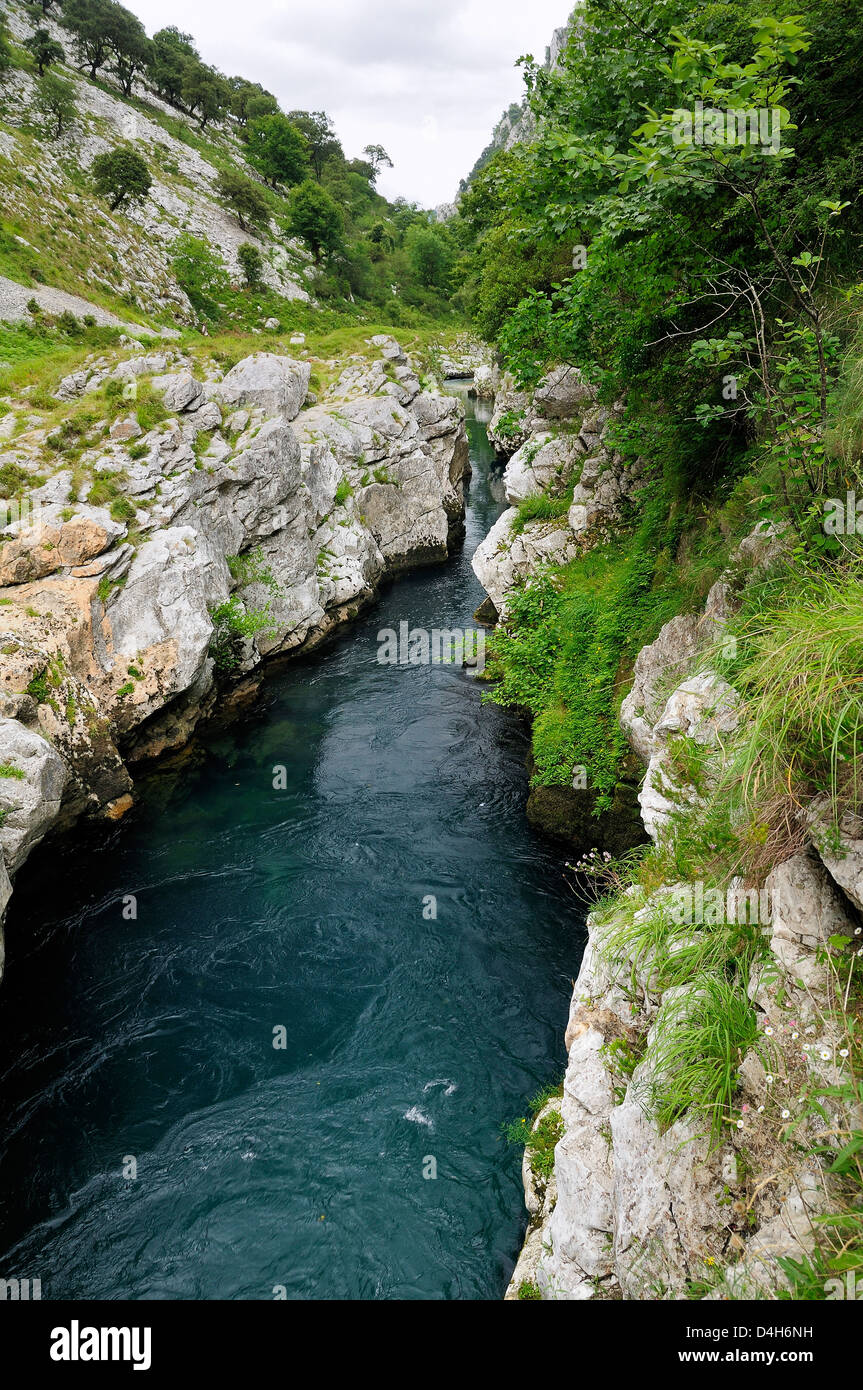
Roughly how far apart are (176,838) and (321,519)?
574 inches

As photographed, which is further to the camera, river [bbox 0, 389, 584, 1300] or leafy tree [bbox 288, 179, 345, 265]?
leafy tree [bbox 288, 179, 345, 265]

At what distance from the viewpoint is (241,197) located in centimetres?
5738

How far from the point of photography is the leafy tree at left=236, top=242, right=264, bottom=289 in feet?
175

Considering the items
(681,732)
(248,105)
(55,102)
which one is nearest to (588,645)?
(681,732)

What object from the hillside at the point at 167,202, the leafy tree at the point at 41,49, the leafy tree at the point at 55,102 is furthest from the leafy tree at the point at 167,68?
the leafy tree at the point at 55,102

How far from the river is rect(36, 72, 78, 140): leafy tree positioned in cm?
6063

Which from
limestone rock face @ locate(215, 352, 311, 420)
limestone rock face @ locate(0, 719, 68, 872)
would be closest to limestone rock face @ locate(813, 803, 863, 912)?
limestone rock face @ locate(0, 719, 68, 872)

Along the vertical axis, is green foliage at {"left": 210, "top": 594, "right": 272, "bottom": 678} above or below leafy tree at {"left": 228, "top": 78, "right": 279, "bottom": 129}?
below

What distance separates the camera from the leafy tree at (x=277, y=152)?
72000 millimetres

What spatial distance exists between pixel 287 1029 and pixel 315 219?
240 ft

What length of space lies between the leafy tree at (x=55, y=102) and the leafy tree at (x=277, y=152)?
2765 centimetres

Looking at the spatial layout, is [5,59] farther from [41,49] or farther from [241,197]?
[241,197]

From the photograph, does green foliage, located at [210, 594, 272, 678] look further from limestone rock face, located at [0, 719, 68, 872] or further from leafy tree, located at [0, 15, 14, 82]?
leafy tree, located at [0, 15, 14, 82]
